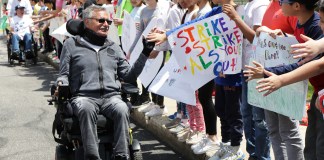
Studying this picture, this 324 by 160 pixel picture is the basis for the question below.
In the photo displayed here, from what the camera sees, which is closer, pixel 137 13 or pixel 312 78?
pixel 312 78

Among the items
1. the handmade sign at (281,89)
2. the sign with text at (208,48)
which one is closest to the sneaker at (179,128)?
the sign with text at (208,48)

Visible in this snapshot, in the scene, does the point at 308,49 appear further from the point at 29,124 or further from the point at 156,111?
the point at 29,124

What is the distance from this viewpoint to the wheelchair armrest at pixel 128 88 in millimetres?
5340

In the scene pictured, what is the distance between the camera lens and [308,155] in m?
3.73

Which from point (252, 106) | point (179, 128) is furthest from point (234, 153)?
point (179, 128)

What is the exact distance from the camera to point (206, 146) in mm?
5566

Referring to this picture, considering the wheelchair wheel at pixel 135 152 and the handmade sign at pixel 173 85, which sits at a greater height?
the handmade sign at pixel 173 85

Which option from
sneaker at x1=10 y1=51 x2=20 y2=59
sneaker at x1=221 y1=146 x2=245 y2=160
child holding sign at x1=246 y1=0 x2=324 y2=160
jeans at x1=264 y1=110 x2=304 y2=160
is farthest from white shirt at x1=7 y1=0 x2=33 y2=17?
child holding sign at x1=246 y1=0 x2=324 y2=160

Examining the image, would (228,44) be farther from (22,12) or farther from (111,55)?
(22,12)

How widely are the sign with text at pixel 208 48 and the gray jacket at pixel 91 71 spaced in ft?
1.66

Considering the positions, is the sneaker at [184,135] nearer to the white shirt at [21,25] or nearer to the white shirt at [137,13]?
the white shirt at [137,13]

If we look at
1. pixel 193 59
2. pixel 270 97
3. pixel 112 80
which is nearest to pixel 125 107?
pixel 112 80

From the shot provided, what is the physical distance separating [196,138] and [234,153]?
0.84 meters

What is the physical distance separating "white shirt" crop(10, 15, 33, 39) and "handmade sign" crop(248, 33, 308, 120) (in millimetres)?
11101
